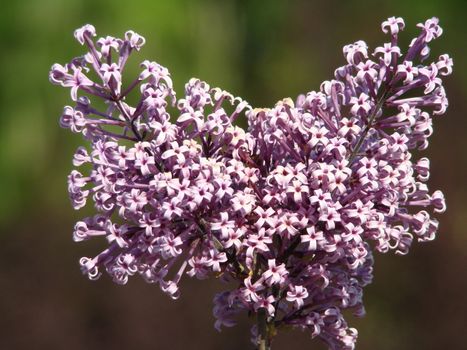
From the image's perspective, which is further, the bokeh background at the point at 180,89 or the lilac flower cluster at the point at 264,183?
the bokeh background at the point at 180,89

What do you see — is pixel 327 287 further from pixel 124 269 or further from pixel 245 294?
pixel 124 269

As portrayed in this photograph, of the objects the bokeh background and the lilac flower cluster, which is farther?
the bokeh background

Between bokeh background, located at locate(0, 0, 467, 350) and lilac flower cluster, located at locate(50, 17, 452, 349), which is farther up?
bokeh background, located at locate(0, 0, 467, 350)

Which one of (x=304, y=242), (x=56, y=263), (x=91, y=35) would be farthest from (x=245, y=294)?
(x=56, y=263)

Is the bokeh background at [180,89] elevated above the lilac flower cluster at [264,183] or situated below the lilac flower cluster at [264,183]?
above
